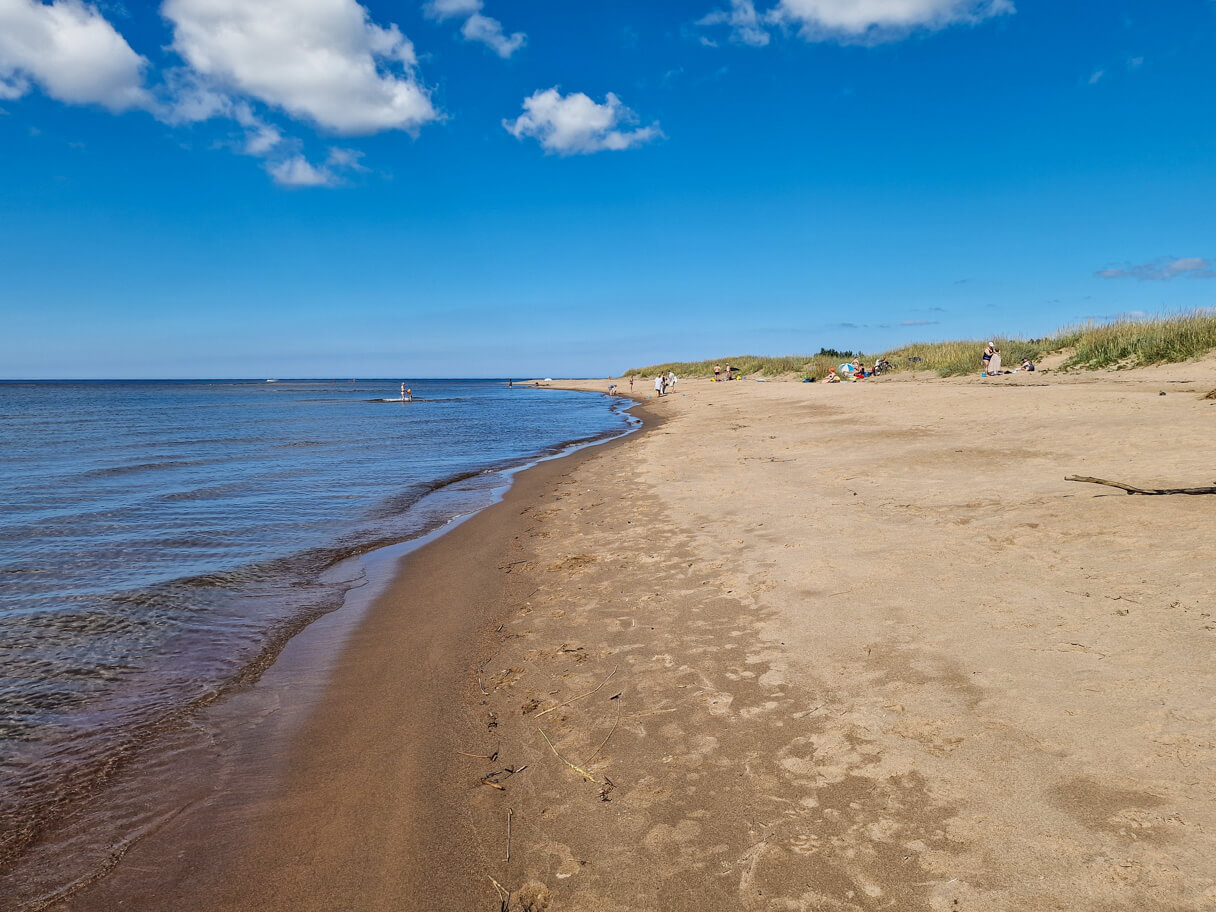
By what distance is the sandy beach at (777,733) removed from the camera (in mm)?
2771

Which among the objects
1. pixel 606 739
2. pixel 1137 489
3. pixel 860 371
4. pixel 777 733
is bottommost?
pixel 606 739

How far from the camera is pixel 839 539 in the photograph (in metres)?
7.16

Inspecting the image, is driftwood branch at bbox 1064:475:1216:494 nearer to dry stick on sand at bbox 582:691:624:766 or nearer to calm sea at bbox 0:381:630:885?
dry stick on sand at bbox 582:691:624:766

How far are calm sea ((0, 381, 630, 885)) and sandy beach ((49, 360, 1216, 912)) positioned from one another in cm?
120

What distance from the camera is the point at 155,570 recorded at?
8305 mm

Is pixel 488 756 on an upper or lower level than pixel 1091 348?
lower

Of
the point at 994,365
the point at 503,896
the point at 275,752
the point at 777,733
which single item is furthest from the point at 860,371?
the point at 503,896

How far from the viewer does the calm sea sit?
462cm

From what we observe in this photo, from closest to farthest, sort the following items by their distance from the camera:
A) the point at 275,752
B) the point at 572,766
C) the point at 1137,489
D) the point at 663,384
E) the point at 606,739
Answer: the point at 572,766, the point at 606,739, the point at 275,752, the point at 1137,489, the point at 663,384

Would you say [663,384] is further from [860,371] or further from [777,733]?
[777,733]

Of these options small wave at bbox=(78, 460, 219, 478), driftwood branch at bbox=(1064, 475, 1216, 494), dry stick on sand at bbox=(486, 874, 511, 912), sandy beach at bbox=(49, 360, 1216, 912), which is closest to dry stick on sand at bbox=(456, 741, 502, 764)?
sandy beach at bbox=(49, 360, 1216, 912)

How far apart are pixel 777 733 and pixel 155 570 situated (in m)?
8.43

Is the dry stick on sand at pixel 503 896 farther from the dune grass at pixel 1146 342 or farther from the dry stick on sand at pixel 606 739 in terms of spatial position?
the dune grass at pixel 1146 342

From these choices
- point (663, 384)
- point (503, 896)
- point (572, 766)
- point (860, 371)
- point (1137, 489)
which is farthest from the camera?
point (663, 384)
